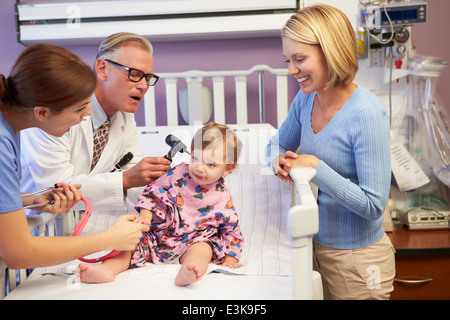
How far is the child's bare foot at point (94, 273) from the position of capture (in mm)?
1306

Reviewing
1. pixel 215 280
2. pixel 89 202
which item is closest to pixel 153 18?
pixel 89 202

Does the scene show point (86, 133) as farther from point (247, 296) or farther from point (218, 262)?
point (247, 296)

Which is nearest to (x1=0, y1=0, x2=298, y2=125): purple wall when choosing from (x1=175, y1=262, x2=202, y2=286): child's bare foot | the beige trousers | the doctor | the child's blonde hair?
the doctor

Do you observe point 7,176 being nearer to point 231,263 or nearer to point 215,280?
point 215,280

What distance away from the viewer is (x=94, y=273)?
4.31 ft

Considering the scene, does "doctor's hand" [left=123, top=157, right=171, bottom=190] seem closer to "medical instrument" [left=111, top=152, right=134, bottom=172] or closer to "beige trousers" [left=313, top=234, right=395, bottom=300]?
"medical instrument" [left=111, top=152, right=134, bottom=172]

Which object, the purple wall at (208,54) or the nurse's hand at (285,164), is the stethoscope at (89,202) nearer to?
the nurse's hand at (285,164)

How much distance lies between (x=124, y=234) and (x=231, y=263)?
408 millimetres

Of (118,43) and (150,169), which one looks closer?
(150,169)

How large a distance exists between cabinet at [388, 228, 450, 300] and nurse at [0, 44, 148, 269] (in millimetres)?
1300

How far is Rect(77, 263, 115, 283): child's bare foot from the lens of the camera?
51.4 inches

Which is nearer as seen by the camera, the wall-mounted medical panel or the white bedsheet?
the white bedsheet

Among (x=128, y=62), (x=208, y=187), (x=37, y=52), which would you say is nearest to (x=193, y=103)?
(x=128, y=62)

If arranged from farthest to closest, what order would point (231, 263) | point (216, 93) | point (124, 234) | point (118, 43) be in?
point (216, 93)
point (118, 43)
point (231, 263)
point (124, 234)
